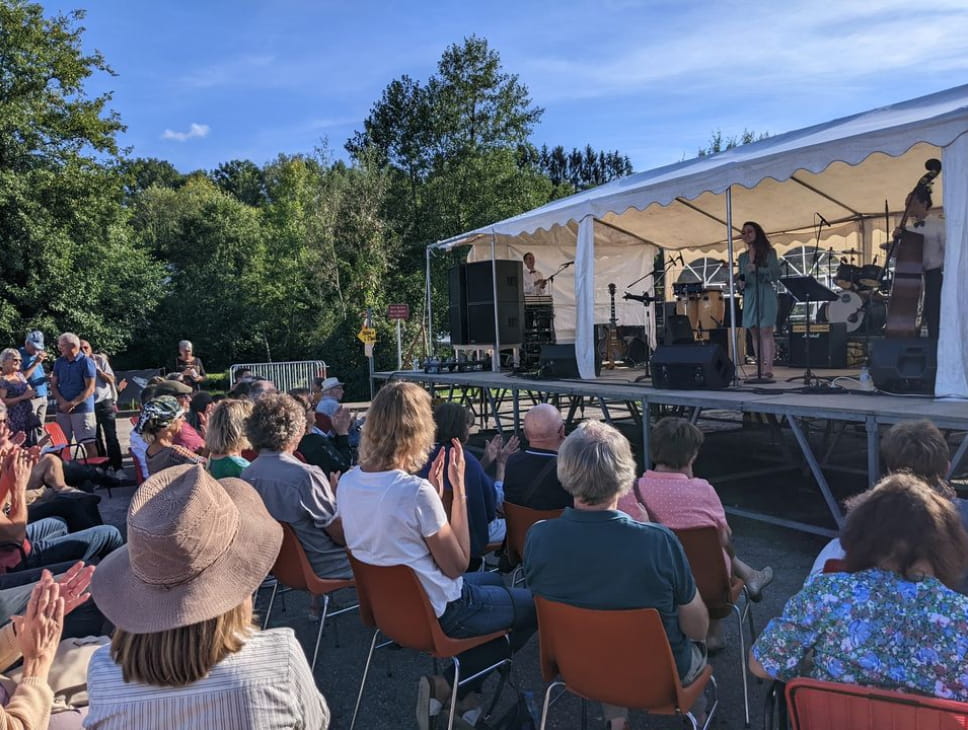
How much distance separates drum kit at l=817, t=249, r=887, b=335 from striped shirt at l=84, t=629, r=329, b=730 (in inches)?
A: 343

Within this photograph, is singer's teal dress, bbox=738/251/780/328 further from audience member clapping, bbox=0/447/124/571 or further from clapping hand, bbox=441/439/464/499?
audience member clapping, bbox=0/447/124/571

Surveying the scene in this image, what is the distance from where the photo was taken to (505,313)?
10492mm

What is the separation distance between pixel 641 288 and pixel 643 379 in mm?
5416

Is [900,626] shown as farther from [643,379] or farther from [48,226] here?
[48,226]

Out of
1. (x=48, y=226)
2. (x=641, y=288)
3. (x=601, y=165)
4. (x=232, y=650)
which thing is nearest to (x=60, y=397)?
(x=232, y=650)

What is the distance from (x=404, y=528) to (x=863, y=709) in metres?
1.49

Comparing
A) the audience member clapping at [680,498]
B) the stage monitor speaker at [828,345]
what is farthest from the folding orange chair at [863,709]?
→ the stage monitor speaker at [828,345]

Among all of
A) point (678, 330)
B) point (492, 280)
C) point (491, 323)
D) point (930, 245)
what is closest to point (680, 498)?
point (930, 245)

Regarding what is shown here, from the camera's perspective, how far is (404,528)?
2494mm

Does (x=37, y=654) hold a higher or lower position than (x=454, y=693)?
higher

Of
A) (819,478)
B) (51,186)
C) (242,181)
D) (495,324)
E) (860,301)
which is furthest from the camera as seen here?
(242,181)

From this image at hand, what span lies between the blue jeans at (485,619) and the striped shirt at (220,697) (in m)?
1.11

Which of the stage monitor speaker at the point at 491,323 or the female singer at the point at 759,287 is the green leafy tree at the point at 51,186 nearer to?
the stage monitor speaker at the point at 491,323

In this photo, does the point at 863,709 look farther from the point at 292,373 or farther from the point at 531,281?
the point at 292,373
